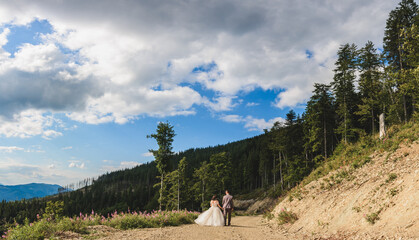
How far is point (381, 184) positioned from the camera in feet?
33.8

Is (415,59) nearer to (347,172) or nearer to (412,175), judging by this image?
(347,172)

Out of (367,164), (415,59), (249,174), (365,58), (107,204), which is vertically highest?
(365,58)

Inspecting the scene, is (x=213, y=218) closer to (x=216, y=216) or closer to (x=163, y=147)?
(x=216, y=216)

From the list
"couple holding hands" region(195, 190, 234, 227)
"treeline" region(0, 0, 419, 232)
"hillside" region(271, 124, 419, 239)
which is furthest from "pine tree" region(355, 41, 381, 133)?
"couple holding hands" region(195, 190, 234, 227)

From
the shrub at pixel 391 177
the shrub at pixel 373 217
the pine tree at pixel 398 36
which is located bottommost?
the shrub at pixel 373 217

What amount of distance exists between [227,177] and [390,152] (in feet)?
135

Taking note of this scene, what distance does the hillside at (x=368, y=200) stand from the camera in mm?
7741

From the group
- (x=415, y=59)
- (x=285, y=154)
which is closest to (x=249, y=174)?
(x=285, y=154)

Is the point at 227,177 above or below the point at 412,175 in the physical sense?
below

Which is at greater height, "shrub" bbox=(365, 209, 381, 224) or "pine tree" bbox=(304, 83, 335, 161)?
"pine tree" bbox=(304, 83, 335, 161)

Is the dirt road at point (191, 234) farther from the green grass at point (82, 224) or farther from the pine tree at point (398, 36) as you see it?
the pine tree at point (398, 36)

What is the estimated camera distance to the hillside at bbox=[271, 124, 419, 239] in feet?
25.4

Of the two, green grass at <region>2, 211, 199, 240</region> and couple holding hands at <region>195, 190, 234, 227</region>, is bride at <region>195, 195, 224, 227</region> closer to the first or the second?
couple holding hands at <region>195, 190, 234, 227</region>

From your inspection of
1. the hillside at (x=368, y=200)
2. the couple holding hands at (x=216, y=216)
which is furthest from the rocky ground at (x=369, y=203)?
the couple holding hands at (x=216, y=216)
